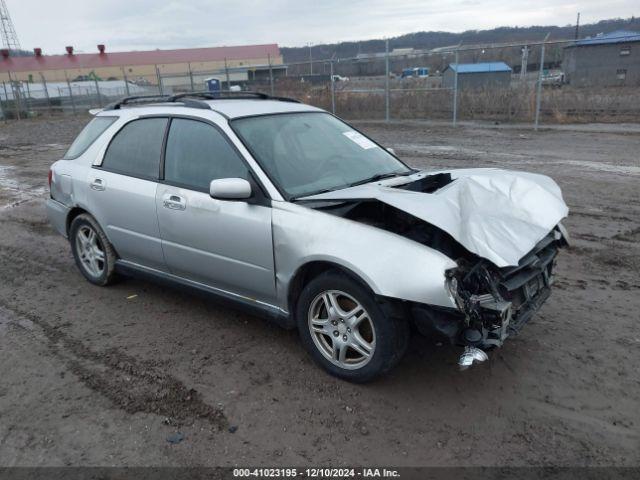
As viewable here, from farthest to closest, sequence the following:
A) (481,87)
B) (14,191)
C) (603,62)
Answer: (603,62), (481,87), (14,191)

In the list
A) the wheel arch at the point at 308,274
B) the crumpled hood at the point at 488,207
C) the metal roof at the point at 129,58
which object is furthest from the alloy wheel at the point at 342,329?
the metal roof at the point at 129,58

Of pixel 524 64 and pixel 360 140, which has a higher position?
pixel 360 140

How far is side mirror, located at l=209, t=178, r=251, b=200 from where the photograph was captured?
143 inches

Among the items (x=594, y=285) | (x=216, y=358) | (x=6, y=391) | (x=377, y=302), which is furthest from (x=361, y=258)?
(x=594, y=285)

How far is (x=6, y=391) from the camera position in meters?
3.60

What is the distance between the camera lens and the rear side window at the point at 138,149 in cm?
454

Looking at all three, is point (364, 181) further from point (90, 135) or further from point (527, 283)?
point (90, 135)

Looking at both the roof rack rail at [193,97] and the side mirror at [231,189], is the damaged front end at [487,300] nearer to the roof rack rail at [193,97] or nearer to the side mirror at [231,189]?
the side mirror at [231,189]

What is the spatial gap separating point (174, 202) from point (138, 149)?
841 mm

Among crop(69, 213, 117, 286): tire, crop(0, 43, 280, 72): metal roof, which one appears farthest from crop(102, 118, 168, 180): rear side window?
crop(0, 43, 280, 72): metal roof

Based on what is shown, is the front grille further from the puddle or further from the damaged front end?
the puddle

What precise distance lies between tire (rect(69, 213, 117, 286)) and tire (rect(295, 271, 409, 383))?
2.33 metres

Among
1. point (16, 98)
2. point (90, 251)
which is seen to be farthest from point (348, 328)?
point (16, 98)

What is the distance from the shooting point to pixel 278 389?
3498 millimetres
